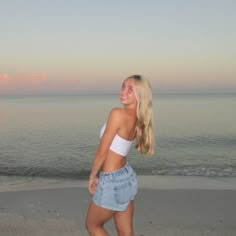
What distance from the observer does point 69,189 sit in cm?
904

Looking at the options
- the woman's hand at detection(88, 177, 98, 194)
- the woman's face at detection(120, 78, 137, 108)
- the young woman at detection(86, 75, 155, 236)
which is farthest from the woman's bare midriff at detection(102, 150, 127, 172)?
the woman's face at detection(120, 78, 137, 108)

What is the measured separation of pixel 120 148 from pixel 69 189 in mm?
6324

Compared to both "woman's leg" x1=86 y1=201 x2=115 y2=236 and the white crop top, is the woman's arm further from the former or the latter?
"woman's leg" x1=86 y1=201 x2=115 y2=236

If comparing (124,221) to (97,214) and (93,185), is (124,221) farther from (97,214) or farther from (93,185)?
(93,185)

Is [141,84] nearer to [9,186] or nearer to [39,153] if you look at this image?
[9,186]

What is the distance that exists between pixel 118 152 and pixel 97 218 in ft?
2.14

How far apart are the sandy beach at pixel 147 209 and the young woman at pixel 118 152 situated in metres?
2.38

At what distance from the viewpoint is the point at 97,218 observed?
3.13 m

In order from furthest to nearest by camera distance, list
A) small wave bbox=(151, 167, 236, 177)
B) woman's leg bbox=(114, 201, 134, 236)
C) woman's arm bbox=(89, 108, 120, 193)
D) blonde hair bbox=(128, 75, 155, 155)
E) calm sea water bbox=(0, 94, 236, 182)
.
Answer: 1. calm sea water bbox=(0, 94, 236, 182)
2. small wave bbox=(151, 167, 236, 177)
3. woman's leg bbox=(114, 201, 134, 236)
4. blonde hair bbox=(128, 75, 155, 155)
5. woman's arm bbox=(89, 108, 120, 193)

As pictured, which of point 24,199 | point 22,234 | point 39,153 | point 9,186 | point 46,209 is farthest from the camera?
point 39,153

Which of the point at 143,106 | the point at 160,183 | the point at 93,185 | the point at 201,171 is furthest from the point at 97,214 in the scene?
the point at 201,171

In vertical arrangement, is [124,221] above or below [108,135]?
below

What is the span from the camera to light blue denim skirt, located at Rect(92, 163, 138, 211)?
307cm

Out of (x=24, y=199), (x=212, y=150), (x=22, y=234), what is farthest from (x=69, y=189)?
(x=212, y=150)
